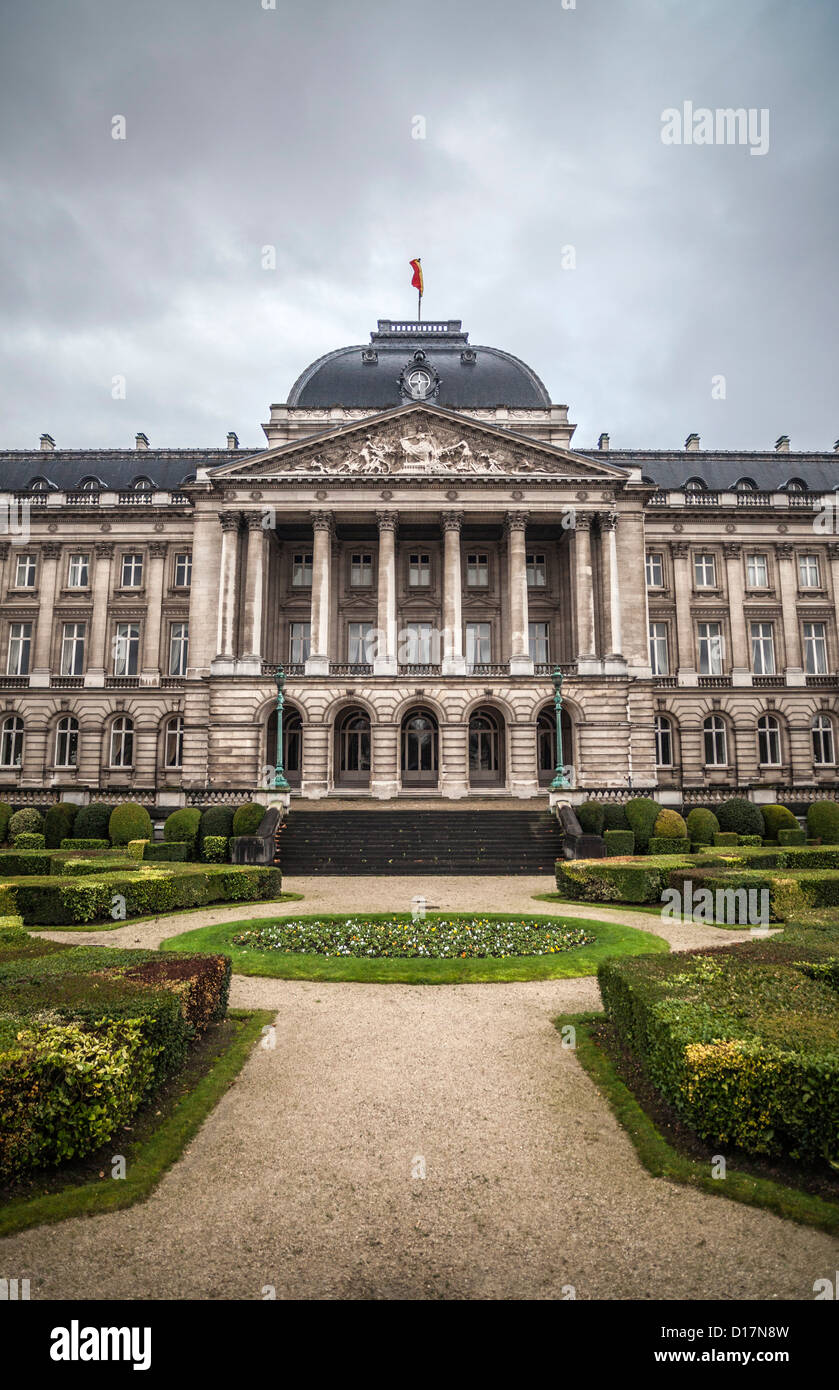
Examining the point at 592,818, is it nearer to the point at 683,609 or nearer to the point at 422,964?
the point at 422,964

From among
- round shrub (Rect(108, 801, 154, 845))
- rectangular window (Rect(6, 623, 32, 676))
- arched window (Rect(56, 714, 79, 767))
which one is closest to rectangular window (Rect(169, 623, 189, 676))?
arched window (Rect(56, 714, 79, 767))

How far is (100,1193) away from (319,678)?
36973mm

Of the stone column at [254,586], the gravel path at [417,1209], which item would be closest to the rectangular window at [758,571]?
the stone column at [254,586]

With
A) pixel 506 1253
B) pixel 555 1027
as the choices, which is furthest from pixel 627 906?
pixel 506 1253

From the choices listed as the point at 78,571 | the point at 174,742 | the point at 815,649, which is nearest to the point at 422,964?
the point at 174,742

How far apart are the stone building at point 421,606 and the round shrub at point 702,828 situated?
811cm

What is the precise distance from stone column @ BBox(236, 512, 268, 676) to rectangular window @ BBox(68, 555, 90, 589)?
41.4ft

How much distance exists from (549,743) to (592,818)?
13.9 metres

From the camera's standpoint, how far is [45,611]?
50.4m

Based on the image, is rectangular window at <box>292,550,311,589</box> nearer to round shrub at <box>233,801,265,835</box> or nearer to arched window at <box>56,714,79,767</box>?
arched window at <box>56,714,79,767</box>

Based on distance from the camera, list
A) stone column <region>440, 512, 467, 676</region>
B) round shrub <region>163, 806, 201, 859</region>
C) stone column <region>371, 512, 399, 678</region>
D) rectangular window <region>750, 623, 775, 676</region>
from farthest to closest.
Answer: rectangular window <region>750, 623, 775, 676</region>, stone column <region>371, 512, 399, 678</region>, stone column <region>440, 512, 467, 676</region>, round shrub <region>163, 806, 201, 859</region>

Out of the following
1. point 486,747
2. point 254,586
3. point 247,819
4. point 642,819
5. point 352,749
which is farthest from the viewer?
point 486,747

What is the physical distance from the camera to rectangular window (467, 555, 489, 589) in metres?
49.4

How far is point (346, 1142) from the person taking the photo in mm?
7383
